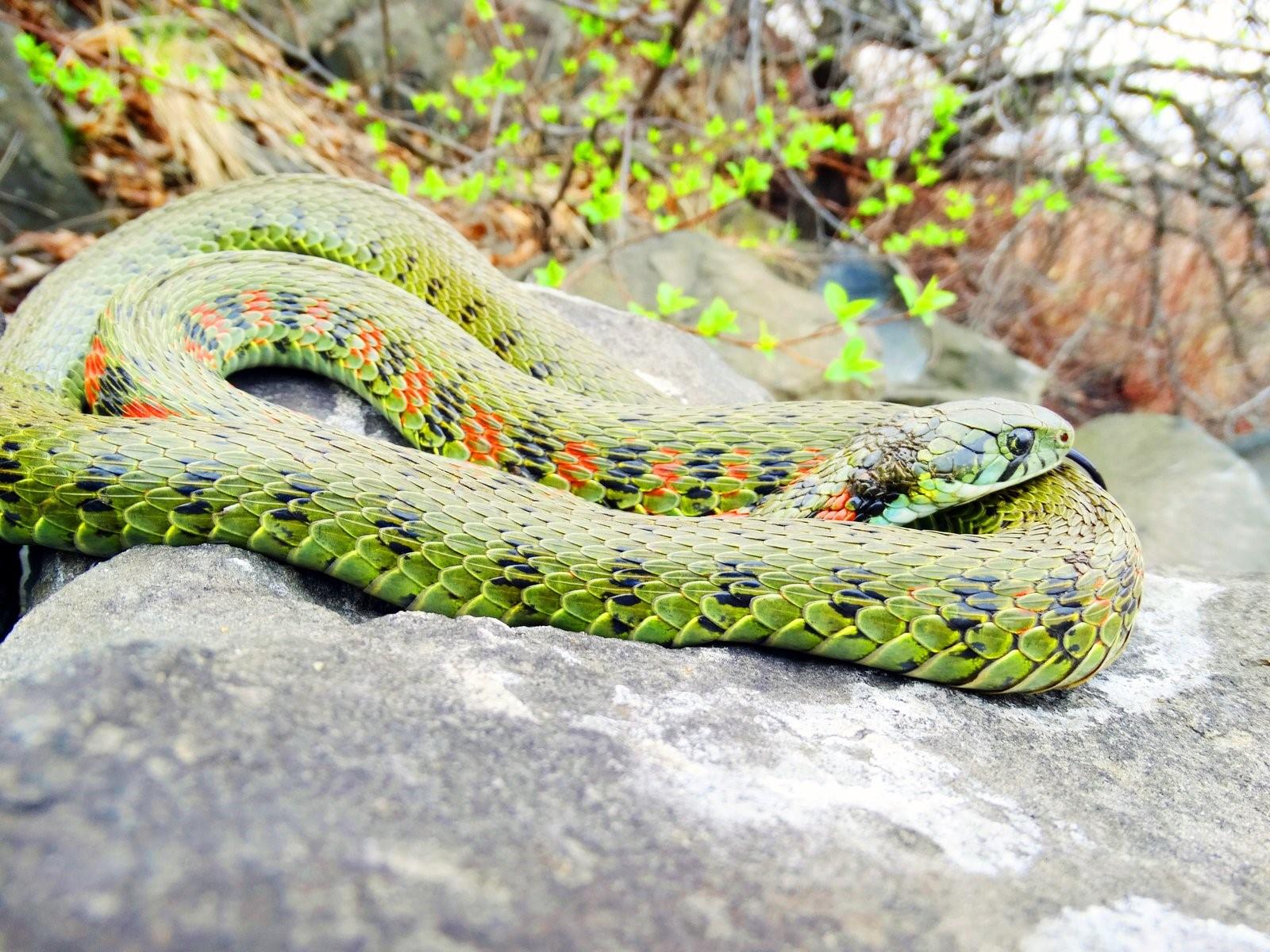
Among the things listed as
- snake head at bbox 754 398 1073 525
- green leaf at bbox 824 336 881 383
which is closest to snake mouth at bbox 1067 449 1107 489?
snake head at bbox 754 398 1073 525

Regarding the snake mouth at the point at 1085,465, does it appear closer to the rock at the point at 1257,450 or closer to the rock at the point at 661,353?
the rock at the point at 661,353

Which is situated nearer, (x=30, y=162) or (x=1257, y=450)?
(x=30, y=162)

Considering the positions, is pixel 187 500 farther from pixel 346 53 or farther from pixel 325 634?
pixel 346 53

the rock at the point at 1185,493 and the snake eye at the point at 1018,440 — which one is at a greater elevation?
the snake eye at the point at 1018,440

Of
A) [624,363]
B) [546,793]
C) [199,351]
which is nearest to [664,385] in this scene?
[624,363]

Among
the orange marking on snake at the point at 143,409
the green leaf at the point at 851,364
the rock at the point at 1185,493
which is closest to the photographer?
the orange marking on snake at the point at 143,409

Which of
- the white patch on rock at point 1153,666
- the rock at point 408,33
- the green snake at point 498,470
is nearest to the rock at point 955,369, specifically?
the white patch on rock at point 1153,666

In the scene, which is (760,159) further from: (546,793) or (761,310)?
(546,793)
